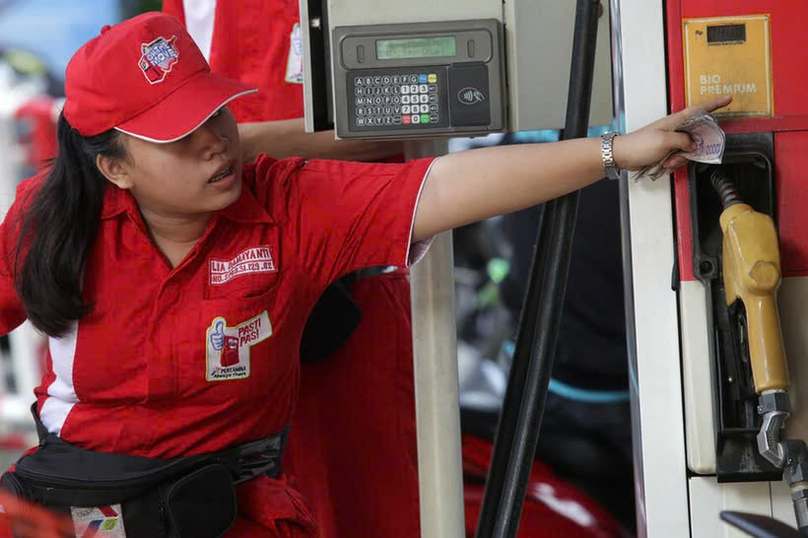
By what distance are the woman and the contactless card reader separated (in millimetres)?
73

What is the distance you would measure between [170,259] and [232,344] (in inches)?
7.1

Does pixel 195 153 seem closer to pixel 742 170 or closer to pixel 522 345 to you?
pixel 522 345

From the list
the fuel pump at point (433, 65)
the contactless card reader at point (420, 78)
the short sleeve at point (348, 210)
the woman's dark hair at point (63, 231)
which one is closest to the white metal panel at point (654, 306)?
the fuel pump at point (433, 65)

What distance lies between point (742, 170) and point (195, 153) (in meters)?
0.82

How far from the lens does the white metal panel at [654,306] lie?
153 centimetres

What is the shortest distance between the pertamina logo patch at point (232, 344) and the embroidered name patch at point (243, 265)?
2.7 inches

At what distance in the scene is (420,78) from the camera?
168cm

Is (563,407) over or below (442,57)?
below

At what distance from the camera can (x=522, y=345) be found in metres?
1.74

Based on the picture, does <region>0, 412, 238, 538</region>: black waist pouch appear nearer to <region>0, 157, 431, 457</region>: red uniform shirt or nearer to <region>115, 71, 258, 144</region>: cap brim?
<region>0, 157, 431, 457</region>: red uniform shirt

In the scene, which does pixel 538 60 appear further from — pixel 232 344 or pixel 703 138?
pixel 232 344

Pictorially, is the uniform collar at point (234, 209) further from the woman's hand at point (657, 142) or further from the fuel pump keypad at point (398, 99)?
the woman's hand at point (657, 142)

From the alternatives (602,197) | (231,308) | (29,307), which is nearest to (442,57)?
(231,308)

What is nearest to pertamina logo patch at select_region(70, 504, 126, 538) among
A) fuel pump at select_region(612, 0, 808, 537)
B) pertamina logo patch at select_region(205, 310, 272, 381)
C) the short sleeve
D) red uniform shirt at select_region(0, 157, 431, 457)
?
red uniform shirt at select_region(0, 157, 431, 457)
